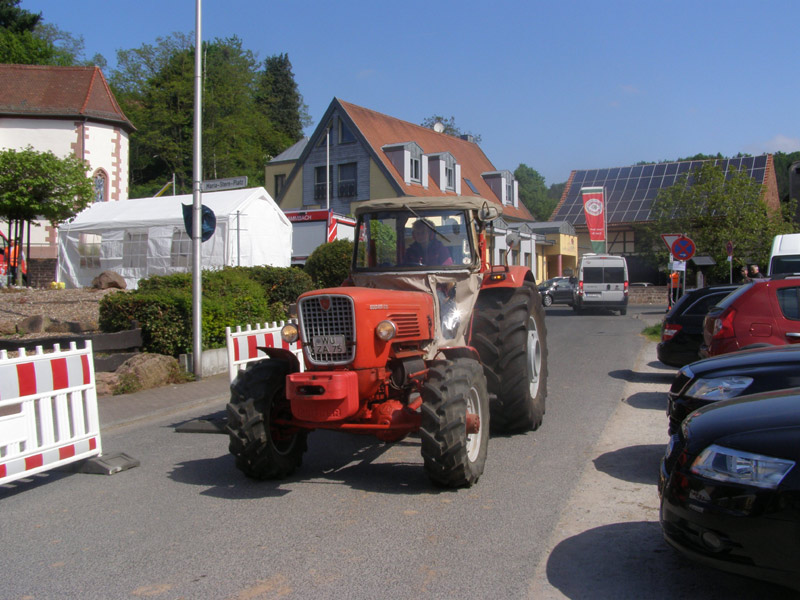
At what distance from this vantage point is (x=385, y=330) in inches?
230

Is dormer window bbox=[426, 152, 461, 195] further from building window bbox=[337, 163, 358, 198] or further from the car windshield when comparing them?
the car windshield

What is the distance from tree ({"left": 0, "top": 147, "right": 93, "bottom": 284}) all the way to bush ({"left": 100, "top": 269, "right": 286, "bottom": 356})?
1309cm

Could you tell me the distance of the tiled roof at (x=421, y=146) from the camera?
42031 millimetres

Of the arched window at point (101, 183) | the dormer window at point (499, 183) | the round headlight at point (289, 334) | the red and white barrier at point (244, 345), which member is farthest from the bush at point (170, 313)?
the dormer window at point (499, 183)

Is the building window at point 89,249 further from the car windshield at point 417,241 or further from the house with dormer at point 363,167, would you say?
the car windshield at point 417,241

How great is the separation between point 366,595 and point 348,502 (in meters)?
1.71

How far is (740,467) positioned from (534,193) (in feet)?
348

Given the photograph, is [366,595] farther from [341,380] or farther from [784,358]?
[784,358]

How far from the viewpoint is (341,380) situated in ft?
18.5

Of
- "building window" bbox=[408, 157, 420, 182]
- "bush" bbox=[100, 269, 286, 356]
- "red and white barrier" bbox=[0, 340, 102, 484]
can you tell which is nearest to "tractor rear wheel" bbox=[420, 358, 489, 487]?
"red and white barrier" bbox=[0, 340, 102, 484]

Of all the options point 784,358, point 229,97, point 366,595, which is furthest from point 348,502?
point 229,97

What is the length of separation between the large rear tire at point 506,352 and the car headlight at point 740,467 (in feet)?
12.0

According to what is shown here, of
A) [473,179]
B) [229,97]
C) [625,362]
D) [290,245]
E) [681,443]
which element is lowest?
[625,362]

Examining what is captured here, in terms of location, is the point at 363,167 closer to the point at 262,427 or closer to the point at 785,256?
the point at 785,256
